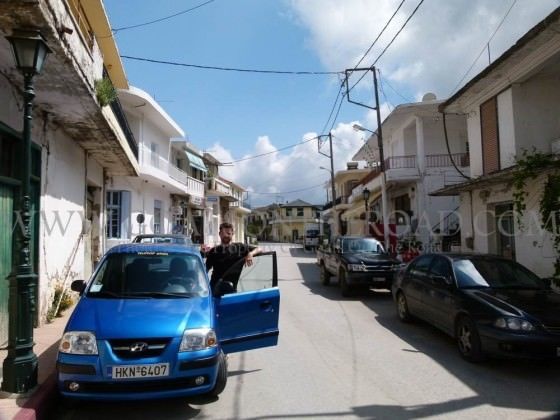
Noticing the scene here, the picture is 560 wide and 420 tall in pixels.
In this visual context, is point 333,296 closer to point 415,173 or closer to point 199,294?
point 199,294

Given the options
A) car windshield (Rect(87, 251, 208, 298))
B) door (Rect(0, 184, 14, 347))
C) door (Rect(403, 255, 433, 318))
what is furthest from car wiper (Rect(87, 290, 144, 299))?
door (Rect(403, 255, 433, 318))

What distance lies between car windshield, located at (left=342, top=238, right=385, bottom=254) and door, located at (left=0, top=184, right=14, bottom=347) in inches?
363

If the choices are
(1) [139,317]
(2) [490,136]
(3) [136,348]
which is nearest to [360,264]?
(2) [490,136]

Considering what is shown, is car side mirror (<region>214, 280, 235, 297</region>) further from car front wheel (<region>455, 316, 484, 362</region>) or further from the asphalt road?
car front wheel (<region>455, 316, 484, 362</region>)

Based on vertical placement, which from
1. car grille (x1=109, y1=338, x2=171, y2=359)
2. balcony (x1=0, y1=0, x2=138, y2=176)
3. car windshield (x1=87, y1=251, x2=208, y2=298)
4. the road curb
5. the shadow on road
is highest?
balcony (x1=0, y1=0, x2=138, y2=176)

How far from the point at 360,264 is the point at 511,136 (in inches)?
220

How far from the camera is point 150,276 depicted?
5496 mm

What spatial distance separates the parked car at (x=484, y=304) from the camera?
5594mm

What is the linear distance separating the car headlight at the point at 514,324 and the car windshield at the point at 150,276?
145 inches

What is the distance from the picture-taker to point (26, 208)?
15.9 feet

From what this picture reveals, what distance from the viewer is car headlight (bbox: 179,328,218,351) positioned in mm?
4324

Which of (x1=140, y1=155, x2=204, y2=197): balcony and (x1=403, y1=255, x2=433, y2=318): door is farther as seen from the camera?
(x1=140, y1=155, x2=204, y2=197): balcony

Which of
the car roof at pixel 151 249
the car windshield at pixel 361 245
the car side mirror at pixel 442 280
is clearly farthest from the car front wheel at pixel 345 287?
the car roof at pixel 151 249

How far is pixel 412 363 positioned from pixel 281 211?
86.6 m
